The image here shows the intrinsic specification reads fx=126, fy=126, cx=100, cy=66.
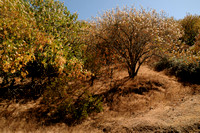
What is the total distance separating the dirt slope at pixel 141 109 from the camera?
5340mm

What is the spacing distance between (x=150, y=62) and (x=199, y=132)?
11617 mm

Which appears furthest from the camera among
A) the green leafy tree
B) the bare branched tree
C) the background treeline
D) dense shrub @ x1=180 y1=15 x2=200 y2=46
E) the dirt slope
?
dense shrub @ x1=180 y1=15 x2=200 y2=46

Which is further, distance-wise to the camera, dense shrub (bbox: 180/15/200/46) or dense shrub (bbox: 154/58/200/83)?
dense shrub (bbox: 180/15/200/46)

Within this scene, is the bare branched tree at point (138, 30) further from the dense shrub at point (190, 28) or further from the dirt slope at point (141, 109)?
the dense shrub at point (190, 28)

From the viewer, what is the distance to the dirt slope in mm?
5340

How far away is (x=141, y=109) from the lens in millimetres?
7656

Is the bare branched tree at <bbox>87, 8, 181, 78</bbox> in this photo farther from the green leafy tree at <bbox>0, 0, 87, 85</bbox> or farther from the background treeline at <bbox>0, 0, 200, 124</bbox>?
the green leafy tree at <bbox>0, 0, 87, 85</bbox>

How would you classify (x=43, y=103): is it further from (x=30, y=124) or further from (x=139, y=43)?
(x=139, y=43)

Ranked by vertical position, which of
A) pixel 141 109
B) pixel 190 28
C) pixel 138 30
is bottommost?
pixel 141 109

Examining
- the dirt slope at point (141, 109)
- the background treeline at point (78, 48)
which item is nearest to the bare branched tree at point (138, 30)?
the background treeline at point (78, 48)

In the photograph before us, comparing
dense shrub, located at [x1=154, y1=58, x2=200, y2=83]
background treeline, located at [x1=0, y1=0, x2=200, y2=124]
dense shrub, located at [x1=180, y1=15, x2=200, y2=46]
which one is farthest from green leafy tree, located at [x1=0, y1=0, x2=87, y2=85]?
dense shrub, located at [x1=180, y1=15, x2=200, y2=46]

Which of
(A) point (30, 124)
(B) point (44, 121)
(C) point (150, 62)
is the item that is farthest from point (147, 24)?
(A) point (30, 124)

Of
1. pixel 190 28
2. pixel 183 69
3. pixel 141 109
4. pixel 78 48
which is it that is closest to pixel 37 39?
pixel 78 48

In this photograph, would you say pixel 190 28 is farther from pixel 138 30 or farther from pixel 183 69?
pixel 138 30
